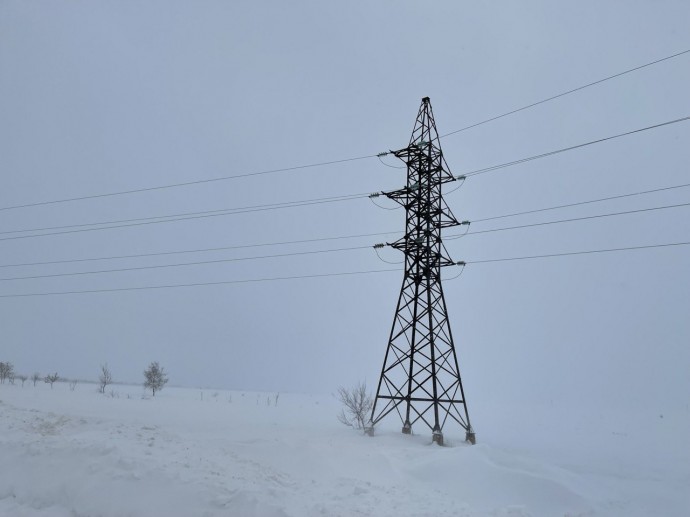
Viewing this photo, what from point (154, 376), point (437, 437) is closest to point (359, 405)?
point (437, 437)

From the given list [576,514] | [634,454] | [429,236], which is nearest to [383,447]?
[576,514]

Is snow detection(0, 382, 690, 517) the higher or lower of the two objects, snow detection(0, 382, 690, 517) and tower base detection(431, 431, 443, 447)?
the lower

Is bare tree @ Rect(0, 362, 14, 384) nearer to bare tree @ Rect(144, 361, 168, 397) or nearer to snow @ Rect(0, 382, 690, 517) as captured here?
bare tree @ Rect(144, 361, 168, 397)

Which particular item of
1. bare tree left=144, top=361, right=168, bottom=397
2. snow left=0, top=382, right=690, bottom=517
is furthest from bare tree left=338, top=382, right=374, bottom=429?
bare tree left=144, top=361, right=168, bottom=397

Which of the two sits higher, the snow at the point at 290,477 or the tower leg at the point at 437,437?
the tower leg at the point at 437,437

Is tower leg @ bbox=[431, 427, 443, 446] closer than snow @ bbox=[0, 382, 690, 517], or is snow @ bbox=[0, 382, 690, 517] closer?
snow @ bbox=[0, 382, 690, 517]

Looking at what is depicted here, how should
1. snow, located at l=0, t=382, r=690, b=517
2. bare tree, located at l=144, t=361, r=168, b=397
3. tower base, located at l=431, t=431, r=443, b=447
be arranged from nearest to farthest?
snow, located at l=0, t=382, r=690, b=517
tower base, located at l=431, t=431, r=443, b=447
bare tree, located at l=144, t=361, r=168, b=397

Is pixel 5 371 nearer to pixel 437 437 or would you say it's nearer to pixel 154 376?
pixel 154 376

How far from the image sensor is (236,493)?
7.91 m

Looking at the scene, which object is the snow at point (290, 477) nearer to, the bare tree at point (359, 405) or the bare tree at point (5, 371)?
the bare tree at point (359, 405)

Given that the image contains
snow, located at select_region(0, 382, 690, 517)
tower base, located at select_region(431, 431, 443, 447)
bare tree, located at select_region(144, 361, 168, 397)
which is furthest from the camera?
→ bare tree, located at select_region(144, 361, 168, 397)

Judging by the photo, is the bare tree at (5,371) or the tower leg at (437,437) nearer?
the tower leg at (437,437)

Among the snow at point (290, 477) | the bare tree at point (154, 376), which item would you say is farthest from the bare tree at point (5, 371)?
the snow at point (290, 477)

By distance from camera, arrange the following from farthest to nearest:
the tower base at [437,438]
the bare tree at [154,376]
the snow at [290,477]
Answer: the bare tree at [154,376] < the tower base at [437,438] < the snow at [290,477]
